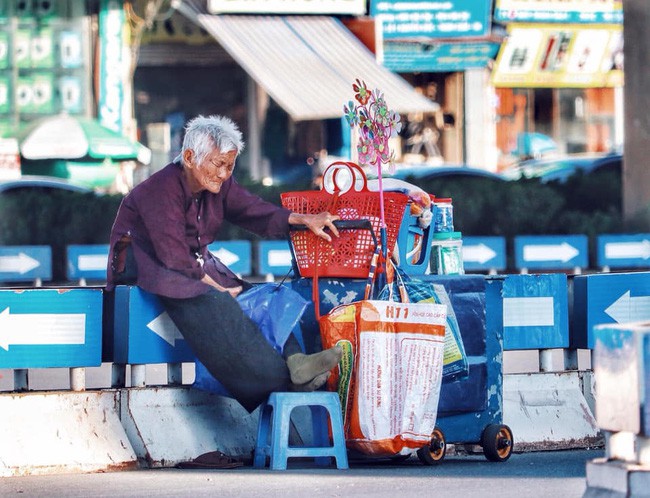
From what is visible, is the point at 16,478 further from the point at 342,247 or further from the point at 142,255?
the point at 342,247

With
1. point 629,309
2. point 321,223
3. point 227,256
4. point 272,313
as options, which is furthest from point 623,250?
point 272,313

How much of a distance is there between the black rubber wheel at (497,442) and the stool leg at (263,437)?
105cm

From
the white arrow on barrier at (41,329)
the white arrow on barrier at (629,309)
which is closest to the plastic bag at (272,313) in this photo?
the white arrow on barrier at (41,329)

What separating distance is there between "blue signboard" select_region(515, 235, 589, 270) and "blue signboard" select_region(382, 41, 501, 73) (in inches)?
360

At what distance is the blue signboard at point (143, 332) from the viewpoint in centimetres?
820

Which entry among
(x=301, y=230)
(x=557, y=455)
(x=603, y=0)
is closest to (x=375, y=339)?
(x=301, y=230)

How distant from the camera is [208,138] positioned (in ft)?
27.1

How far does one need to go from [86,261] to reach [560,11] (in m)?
15.5

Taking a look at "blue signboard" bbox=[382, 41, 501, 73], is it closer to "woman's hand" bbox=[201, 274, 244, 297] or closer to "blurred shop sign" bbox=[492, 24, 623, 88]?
"blurred shop sign" bbox=[492, 24, 623, 88]

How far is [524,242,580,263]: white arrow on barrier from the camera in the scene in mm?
21500

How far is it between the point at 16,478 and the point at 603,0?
27.1 metres

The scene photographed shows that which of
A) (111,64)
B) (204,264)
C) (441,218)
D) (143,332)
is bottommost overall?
(143,332)

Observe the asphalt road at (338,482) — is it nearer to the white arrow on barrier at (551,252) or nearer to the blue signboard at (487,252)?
the blue signboard at (487,252)

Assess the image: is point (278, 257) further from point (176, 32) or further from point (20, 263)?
point (176, 32)
